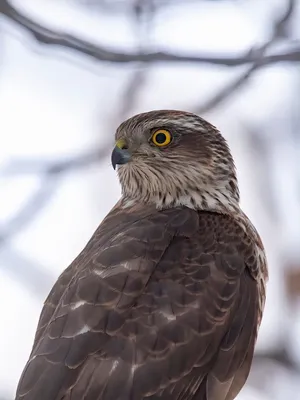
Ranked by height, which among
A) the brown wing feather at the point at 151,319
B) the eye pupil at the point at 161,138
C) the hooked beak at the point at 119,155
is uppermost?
the eye pupil at the point at 161,138

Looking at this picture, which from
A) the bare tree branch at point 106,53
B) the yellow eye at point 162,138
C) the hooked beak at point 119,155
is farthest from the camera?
the yellow eye at point 162,138

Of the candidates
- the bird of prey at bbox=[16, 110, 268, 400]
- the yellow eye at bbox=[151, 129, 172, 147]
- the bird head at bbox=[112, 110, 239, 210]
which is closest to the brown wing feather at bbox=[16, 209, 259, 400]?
the bird of prey at bbox=[16, 110, 268, 400]

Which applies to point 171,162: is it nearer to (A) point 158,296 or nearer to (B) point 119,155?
(B) point 119,155

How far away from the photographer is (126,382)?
587 centimetres

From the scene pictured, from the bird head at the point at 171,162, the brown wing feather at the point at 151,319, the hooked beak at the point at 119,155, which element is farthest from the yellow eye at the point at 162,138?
the brown wing feather at the point at 151,319

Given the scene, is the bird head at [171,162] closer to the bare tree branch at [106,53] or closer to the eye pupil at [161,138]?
the eye pupil at [161,138]

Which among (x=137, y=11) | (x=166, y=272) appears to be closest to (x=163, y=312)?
(x=166, y=272)

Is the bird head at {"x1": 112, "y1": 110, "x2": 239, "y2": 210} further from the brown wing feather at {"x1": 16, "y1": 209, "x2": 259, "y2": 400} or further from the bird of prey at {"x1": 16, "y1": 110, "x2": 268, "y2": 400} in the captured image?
the brown wing feather at {"x1": 16, "y1": 209, "x2": 259, "y2": 400}

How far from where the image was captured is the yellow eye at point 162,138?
7.41m

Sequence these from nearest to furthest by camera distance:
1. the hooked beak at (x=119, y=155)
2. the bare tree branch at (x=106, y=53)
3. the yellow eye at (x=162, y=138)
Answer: the bare tree branch at (x=106, y=53)
the hooked beak at (x=119, y=155)
the yellow eye at (x=162, y=138)

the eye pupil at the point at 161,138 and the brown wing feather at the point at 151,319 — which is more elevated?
the eye pupil at the point at 161,138

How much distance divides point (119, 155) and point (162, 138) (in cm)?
35

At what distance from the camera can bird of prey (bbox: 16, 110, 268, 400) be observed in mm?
5922

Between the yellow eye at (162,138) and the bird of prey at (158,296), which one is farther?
the yellow eye at (162,138)
